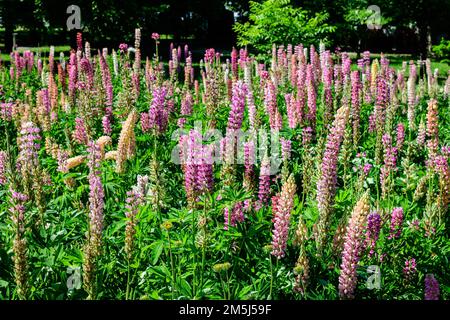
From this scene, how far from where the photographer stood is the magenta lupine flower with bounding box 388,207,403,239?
12.1 ft

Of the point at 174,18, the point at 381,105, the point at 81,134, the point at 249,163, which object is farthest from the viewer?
the point at 174,18

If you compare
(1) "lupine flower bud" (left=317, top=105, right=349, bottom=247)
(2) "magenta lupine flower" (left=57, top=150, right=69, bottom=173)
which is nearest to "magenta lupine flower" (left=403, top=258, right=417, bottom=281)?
(1) "lupine flower bud" (left=317, top=105, right=349, bottom=247)

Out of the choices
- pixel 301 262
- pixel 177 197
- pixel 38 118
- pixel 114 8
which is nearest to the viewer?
pixel 301 262

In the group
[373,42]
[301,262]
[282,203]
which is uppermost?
[373,42]

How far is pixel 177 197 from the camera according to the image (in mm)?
4574

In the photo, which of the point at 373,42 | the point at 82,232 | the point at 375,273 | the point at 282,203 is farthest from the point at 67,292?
the point at 373,42

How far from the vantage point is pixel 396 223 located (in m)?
3.73

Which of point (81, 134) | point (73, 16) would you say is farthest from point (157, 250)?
point (73, 16)

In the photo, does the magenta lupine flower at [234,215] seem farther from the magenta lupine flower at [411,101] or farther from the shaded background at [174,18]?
the shaded background at [174,18]

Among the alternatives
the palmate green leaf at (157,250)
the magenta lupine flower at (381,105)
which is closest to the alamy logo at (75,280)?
the palmate green leaf at (157,250)

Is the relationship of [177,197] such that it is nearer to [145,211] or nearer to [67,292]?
[145,211]

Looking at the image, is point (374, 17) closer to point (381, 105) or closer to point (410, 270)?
point (381, 105)

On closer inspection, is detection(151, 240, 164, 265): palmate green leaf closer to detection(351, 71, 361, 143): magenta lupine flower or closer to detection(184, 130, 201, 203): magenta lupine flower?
detection(184, 130, 201, 203): magenta lupine flower
